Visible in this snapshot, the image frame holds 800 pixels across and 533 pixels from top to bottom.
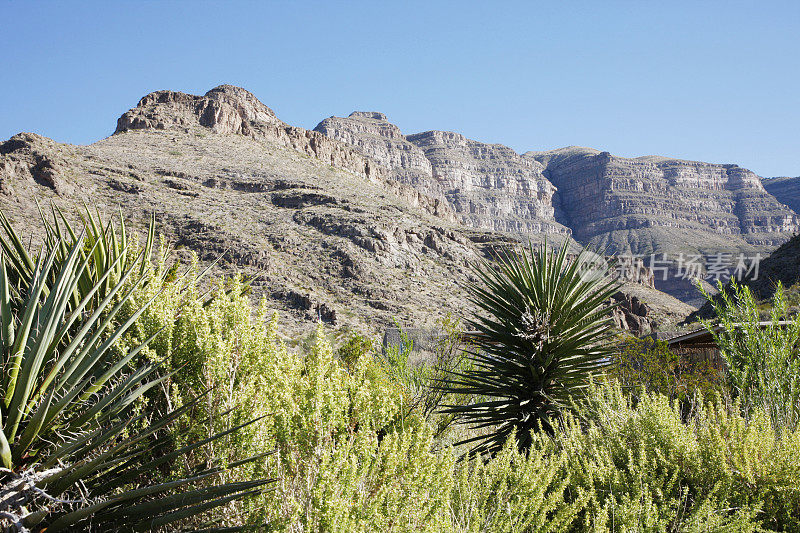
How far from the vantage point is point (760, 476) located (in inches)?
142

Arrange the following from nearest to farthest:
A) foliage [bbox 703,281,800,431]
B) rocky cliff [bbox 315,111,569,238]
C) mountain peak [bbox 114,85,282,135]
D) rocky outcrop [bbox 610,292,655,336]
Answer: foliage [bbox 703,281,800,431] → rocky outcrop [bbox 610,292,655,336] → mountain peak [bbox 114,85,282,135] → rocky cliff [bbox 315,111,569,238]

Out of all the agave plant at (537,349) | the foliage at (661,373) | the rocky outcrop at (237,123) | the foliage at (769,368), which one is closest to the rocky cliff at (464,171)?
the rocky outcrop at (237,123)

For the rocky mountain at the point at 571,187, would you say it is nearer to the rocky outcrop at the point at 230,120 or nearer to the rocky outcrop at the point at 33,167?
the rocky outcrop at the point at 230,120

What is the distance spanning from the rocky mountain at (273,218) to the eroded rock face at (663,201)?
5242cm

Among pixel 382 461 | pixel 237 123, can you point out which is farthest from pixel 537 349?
pixel 237 123

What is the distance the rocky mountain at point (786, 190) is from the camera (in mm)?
130000

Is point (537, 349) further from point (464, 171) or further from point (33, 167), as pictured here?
point (464, 171)

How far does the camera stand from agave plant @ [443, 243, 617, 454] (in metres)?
5.68

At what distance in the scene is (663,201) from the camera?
130750mm

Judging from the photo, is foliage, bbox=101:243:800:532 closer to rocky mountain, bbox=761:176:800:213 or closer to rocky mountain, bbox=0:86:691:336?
rocky mountain, bbox=0:86:691:336

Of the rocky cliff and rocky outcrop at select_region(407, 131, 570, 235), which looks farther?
the rocky cliff

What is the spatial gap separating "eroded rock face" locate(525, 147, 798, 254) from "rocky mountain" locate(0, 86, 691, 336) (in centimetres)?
5242

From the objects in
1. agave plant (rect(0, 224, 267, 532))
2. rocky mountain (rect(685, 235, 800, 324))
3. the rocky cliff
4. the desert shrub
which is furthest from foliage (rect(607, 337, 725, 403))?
the rocky cliff

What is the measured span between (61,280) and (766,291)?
27676mm
